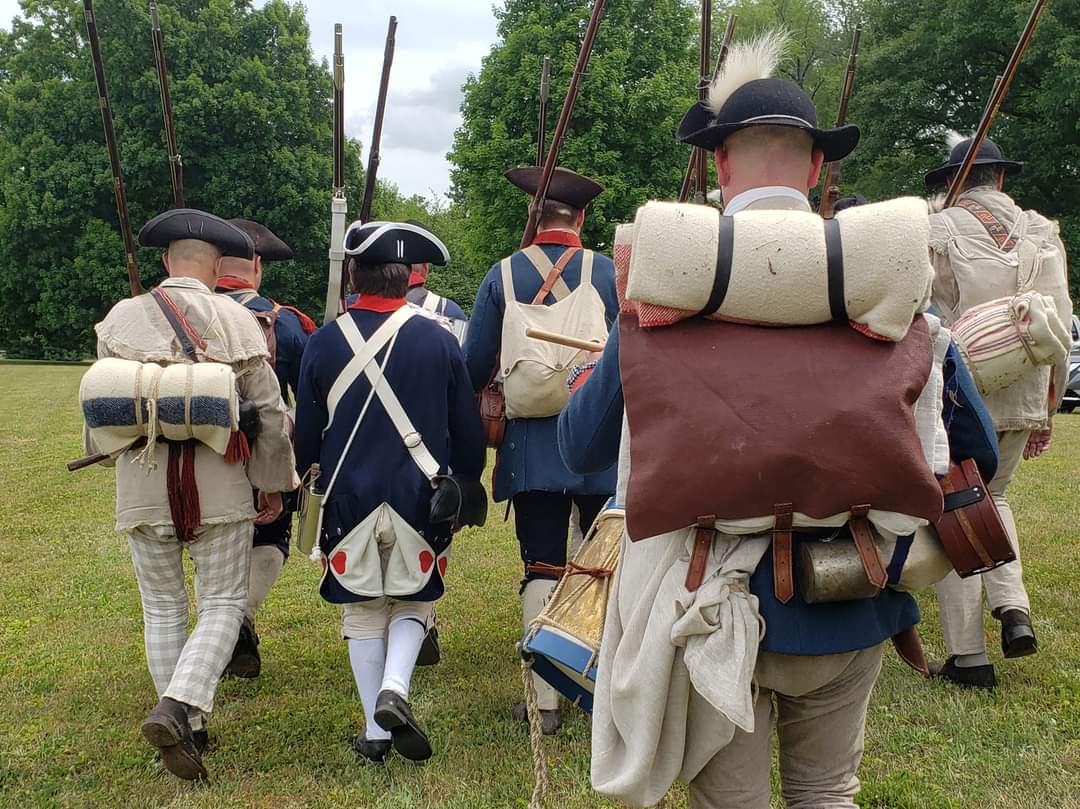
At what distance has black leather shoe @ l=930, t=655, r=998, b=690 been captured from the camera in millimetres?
4645

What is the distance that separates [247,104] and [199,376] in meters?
29.9

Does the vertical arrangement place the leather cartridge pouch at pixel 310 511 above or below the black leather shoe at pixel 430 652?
above

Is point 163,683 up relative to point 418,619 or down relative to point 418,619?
down

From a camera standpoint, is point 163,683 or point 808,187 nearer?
point 808,187

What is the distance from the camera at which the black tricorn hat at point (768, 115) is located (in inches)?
87.9

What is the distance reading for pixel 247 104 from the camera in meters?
31.1

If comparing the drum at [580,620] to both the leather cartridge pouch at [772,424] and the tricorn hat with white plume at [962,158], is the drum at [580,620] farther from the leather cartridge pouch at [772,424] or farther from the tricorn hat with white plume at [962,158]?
the tricorn hat with white plume at [962,158]

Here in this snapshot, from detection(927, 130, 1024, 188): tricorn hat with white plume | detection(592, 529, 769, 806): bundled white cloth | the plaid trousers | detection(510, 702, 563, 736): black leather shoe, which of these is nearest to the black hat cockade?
the plaid trousers

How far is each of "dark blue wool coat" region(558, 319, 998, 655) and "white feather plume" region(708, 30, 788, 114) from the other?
699 millimetres

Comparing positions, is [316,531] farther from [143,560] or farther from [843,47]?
[843,47]

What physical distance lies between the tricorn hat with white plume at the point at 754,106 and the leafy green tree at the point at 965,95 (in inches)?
1006

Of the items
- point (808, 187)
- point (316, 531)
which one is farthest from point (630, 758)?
point (316, 531)

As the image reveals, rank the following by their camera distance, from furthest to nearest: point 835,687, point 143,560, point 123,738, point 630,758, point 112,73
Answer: point 112,73 → point 123,738 → point 143,560 → point 835,687 → point 630,758

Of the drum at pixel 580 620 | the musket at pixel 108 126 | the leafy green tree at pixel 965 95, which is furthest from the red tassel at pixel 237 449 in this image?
the leafy green tree at pixel 965 95
